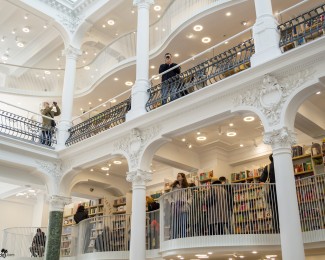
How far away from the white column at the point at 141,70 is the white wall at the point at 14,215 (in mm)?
11855

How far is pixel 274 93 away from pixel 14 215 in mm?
15535

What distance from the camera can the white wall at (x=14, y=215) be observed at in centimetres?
1839

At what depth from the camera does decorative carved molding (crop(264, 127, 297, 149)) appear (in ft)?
21.3

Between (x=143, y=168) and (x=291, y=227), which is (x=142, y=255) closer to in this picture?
(x=143, y=168)

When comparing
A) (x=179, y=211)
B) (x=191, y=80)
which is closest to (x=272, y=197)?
(x=179, y=211)

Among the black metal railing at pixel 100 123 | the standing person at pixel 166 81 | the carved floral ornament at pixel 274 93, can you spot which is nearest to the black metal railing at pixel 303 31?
the carved floral ornament at pixel 274 93

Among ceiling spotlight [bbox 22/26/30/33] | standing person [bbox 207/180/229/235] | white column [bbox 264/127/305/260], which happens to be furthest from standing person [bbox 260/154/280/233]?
ceiling spotlight [bbox 22/26/30/33]

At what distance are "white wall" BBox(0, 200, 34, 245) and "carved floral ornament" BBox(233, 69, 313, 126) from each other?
14.9m

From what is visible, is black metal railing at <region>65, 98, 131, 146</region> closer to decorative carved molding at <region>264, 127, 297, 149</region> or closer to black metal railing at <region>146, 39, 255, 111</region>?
black metal railing at <region>146, 39, 255, 111</region>

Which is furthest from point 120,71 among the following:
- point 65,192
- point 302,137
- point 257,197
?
point 257,197

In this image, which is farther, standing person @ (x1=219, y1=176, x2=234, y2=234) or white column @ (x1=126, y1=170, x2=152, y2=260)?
white column @ (x1=126, y1=170, x2=152, y2=260)

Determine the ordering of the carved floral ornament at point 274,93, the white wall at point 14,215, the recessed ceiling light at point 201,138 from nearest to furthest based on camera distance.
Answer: the carved floral ornament at point 274,93 < the recessed ceiling light at point 201,138 < the white wall at point 14,215

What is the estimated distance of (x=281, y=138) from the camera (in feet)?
21.3

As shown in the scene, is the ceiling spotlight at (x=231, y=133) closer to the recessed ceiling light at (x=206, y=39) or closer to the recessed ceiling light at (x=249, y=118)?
the recessed ceiling light at (x=249, y=118)
